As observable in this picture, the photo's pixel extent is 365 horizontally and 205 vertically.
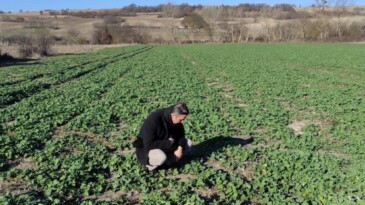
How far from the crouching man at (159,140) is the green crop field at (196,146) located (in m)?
0.28

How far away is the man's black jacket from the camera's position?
8109 millimetres

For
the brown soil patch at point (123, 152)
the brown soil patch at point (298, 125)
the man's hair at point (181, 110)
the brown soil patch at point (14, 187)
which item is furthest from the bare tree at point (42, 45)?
the man's hair at point (181, 110)

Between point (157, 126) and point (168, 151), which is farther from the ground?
point (157, 126)

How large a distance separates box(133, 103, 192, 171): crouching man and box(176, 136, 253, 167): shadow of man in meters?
0.57

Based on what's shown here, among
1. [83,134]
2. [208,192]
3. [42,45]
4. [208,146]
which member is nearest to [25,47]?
[42,45]

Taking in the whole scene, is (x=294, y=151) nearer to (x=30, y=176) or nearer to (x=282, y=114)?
(x=282, y=114)

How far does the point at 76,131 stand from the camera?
11836mm

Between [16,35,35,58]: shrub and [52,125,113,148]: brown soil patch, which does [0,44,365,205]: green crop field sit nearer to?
[52,125,113,148]: brown soil patch

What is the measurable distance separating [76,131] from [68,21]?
117 metres

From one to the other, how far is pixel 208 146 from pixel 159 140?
2.34 m

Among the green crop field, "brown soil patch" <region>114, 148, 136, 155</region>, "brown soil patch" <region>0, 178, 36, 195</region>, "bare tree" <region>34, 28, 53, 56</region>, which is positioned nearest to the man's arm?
the green crop field

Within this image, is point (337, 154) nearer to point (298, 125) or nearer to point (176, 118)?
point (298, 125)

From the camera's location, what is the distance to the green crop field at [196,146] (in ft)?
24.4

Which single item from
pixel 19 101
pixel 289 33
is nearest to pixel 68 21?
pixel 289 33
